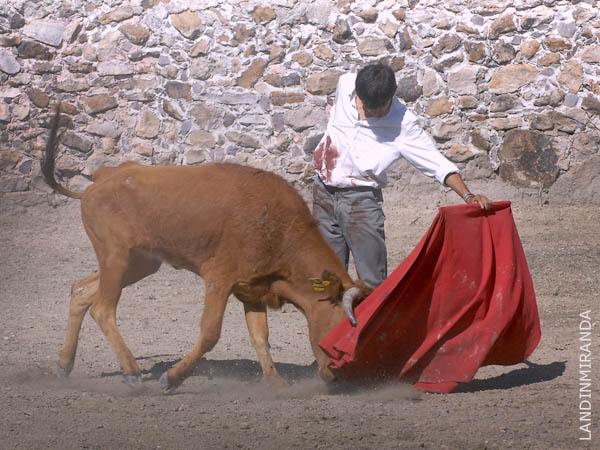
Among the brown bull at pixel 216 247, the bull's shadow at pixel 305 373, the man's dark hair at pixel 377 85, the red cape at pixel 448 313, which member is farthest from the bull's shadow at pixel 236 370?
the man's dark hair at pixel 377 85

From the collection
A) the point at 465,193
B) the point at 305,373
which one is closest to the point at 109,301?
the point at 305,373

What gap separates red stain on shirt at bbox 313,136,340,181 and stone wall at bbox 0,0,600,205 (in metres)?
4.89

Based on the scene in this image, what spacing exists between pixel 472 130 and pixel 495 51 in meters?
0.92

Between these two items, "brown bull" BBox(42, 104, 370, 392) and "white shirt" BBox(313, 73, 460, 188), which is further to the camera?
"white shirt" BBox(313, 73, 460, 188)

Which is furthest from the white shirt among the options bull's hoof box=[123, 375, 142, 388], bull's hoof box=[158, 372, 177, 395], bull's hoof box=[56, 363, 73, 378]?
bull's hoof box=[56, 363, 73, 378]

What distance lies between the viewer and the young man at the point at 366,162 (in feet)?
17.5

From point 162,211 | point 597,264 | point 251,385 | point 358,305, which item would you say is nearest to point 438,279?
point 358,305

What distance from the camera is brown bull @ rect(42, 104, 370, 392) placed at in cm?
510

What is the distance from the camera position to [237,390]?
17.1 ft

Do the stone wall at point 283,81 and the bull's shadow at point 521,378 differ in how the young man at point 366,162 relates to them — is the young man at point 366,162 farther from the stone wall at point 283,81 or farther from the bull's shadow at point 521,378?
the stone wall at point 283,81

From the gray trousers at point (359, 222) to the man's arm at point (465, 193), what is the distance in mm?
469

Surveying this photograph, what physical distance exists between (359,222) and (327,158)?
1.45ft

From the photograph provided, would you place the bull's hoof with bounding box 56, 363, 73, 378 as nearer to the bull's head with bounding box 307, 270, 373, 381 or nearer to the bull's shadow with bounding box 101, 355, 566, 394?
the bull's shadow with bounding box 101, 355, 566, 394

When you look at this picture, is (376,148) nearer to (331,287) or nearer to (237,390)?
(331,287)
